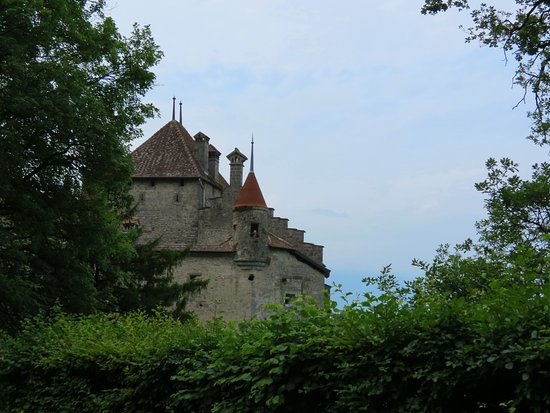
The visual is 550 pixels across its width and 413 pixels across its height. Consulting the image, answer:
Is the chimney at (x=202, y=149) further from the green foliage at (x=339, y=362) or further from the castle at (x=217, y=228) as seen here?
the green foliage at (x=339, y=362)

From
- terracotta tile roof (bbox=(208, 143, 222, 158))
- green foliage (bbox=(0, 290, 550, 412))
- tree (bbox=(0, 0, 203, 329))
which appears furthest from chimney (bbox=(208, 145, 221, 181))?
green foliage (bbox=(0, 290, 550, 412))

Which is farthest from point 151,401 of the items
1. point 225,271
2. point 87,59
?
point 225,271

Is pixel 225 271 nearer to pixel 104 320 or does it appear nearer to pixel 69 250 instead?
pixel 69 250

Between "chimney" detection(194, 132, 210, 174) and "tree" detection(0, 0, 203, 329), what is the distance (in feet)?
85.7

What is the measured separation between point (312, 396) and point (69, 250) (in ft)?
55.2

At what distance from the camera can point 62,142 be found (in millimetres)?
21297

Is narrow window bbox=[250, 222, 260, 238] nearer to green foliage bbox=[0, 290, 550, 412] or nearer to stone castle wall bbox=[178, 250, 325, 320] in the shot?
stone castle wall bbox=[178, 250, 325, 320]

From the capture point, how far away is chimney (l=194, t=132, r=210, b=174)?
5144cm

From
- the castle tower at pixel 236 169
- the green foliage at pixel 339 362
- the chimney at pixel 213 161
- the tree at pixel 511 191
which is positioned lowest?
the green foliage at pixel 339 362

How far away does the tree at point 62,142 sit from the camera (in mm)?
20109

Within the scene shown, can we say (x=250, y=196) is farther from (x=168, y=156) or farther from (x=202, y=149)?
(x=168, y=156)

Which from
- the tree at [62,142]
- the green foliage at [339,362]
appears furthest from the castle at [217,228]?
the green foliage at [339,362]

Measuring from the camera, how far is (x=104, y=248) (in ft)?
75.6

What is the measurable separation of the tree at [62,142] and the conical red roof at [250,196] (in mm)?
21299
